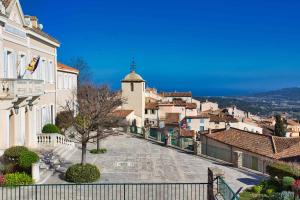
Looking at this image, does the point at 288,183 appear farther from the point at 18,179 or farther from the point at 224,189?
the point at 18,179

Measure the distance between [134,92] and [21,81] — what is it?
33.2m

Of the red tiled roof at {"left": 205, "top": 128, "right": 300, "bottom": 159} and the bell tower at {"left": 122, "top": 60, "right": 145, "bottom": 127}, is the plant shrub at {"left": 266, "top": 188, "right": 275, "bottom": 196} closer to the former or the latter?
the red tiled roof at {"left": 205, "top": 128, "right": 300, "bottom": 159}

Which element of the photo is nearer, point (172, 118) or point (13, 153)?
point (13, 153)

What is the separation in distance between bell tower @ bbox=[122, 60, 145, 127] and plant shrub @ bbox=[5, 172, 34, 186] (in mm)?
35401

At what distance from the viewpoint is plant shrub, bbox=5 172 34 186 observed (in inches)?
753

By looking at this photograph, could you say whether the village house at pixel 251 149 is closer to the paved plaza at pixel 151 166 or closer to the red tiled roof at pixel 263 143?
the red tiled roof at pixel 263 143

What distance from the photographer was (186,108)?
7369 cm

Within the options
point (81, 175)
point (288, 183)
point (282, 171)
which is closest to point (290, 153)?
point (282, 171)

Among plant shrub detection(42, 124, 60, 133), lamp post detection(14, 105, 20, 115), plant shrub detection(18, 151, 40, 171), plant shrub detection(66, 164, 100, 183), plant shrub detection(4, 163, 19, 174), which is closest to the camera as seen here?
plant shrub detection(4, 163, 19, 174)

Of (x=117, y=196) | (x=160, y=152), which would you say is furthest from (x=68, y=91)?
(x=117, y=196)

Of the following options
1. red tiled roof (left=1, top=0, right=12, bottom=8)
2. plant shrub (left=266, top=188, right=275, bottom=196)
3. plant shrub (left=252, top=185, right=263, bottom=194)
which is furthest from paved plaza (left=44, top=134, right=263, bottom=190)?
red tiled roof (left=1, top=0, right=12, bottom=8)

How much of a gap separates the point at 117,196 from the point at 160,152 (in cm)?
1313

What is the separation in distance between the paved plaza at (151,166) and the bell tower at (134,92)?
20.7 metres

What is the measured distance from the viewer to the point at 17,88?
22281 millimetres
